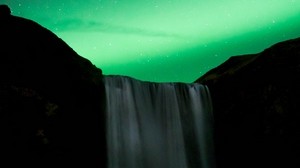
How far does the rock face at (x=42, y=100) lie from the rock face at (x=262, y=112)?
5.94 meters

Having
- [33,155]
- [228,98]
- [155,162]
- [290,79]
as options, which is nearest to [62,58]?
[33,155]

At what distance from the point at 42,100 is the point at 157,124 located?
5432 millimetres

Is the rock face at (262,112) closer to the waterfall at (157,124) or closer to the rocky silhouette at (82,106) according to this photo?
the rocky silhouette at (82,106)

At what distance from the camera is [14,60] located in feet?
27.5

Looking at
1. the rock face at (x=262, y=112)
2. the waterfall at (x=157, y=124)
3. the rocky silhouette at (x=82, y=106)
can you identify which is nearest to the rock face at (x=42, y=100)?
the rocky silhouette at (x=82, y=106)

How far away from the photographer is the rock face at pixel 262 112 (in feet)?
37.2

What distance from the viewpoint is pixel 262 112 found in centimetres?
1200

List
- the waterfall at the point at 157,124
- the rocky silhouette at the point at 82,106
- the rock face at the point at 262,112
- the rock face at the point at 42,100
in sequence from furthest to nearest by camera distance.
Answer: the rock face at the point at 262,112, the waterfall at the point at 157,124, the rocky silhouette at the point at 82,106, the rock face at the point at 42,100

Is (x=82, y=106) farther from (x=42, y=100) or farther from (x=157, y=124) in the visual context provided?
(x=157, y=124)

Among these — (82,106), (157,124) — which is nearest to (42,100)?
(82,106)

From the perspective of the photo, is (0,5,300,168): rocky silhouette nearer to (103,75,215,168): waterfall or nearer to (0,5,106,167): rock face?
(0,5,106,167): rock face

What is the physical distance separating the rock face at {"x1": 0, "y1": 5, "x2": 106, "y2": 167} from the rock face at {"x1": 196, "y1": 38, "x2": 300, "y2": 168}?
19.5 ft

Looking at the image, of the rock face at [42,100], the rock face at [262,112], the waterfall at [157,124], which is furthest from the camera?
the rock face at [262,112]

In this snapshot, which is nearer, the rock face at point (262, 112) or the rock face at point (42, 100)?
the rock face at point (42, 100)
